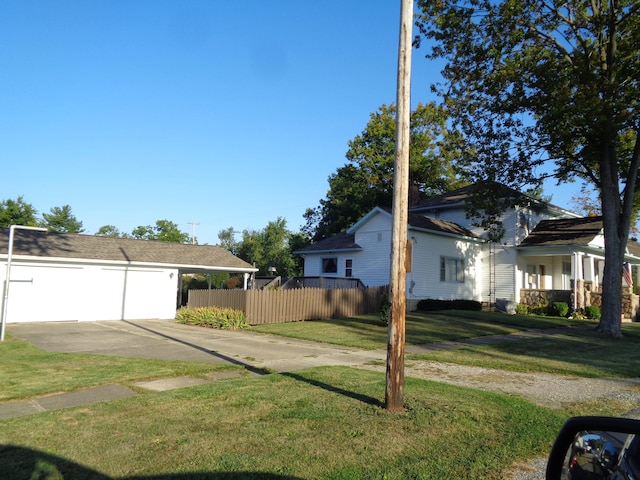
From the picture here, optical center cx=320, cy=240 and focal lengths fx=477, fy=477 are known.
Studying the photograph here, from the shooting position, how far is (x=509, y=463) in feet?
15.3

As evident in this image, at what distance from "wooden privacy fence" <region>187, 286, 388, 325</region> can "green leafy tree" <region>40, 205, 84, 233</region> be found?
134 feet

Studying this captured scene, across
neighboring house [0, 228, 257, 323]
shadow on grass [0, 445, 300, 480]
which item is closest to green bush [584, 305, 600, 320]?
neighboring house [0, 228, 257, 323]

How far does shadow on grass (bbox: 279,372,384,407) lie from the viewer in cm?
671

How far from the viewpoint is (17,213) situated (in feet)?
145

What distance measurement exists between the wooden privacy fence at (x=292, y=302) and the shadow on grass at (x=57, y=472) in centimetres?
1386

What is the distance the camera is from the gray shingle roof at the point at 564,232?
26469mm

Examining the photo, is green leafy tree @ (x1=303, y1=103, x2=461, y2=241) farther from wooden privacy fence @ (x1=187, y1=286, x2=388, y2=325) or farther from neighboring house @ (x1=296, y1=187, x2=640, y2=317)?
wooden privacy fence @ (x1=187, y1=286, x2=388, y2=325)

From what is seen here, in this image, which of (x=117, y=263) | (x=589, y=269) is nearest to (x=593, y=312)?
(x=589, y=269)

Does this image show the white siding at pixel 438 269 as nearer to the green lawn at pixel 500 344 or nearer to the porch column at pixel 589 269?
the green lawn at pixel 500 344

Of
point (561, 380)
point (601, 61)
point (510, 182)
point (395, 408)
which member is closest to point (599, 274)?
point (510, 182)

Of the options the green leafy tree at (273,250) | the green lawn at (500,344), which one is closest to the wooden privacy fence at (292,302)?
the green lawn at (500,344)

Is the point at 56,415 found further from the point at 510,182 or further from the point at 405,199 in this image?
the point at 510,182

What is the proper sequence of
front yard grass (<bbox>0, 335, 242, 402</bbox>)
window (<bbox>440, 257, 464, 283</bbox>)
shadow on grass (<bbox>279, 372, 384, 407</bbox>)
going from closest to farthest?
shadow on grass (<bbox>279, 372, 384, 407</bbox>), front yard grass (<bbox>0, 335, 242, 402</bbox>), window (<bbox>440, 257, 464, 283</bbox>)

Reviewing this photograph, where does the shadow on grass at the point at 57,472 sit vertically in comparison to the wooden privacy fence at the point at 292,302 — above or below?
below
